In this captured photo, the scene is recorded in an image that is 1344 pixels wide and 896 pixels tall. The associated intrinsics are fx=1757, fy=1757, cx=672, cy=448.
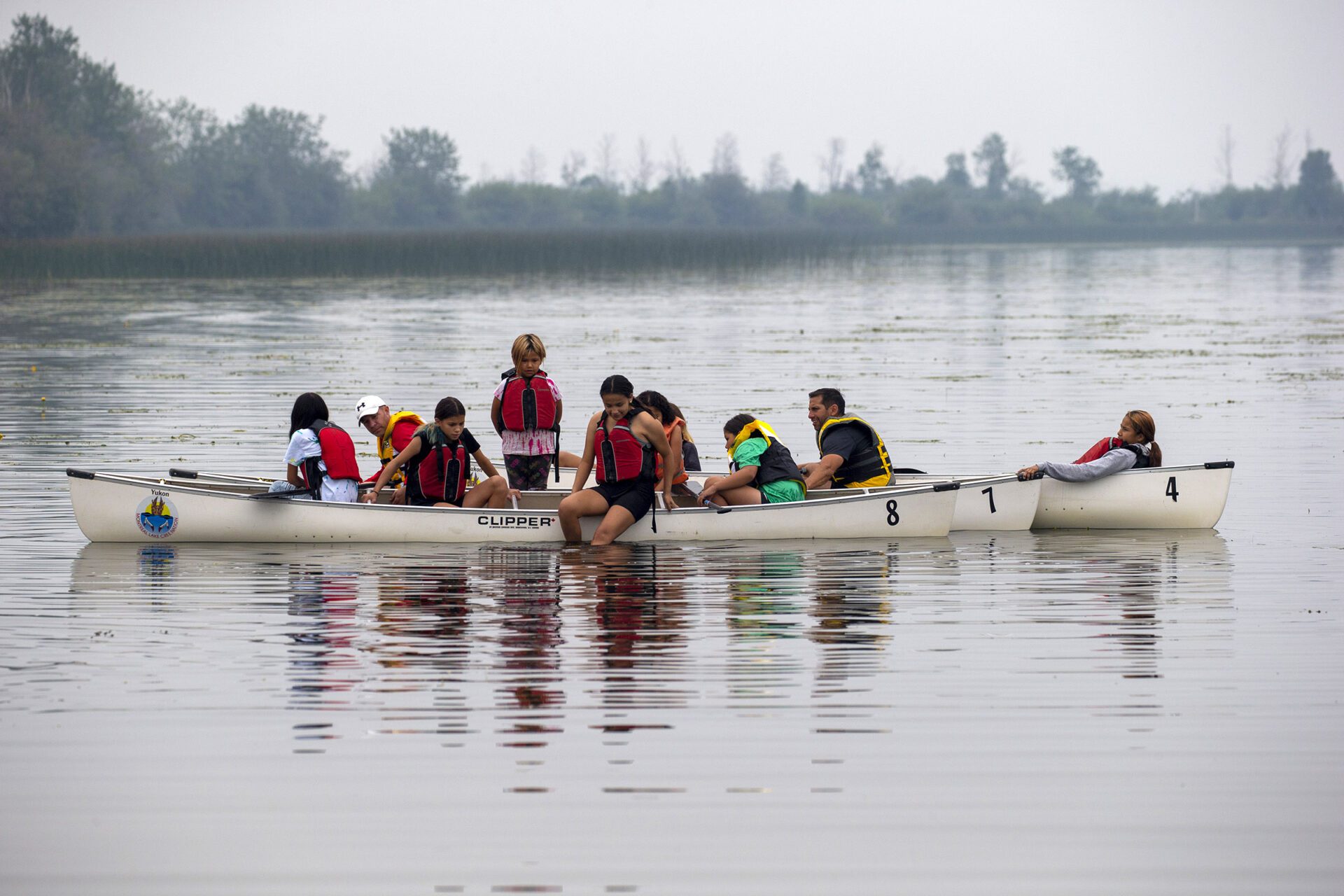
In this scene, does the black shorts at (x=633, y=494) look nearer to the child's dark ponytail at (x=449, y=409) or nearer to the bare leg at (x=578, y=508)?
the bare leg at (x=578, y=508)

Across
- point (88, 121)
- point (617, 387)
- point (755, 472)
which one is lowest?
point (755, 472)

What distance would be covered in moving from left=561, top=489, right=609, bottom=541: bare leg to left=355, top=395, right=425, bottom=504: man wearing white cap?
1254 millimetres

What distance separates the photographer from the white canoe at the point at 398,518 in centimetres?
1263

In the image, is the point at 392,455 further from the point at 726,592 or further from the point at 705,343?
the point at 705,343

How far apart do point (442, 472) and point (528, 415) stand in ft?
2.53

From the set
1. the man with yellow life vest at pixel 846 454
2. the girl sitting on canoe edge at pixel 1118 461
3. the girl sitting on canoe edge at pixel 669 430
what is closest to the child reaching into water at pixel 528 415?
the girl sitting on canoe edge at pixel 669 430

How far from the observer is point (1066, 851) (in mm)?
6195

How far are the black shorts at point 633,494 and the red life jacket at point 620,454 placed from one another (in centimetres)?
5

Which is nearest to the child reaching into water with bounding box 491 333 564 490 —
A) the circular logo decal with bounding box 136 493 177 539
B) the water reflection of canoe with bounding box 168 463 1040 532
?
the water reflection of canoe with bounding box 168 463 1040 532

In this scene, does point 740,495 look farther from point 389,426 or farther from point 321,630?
point 321,630

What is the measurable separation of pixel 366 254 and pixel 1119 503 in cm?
7517

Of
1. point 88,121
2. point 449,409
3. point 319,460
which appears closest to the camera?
point 449,409

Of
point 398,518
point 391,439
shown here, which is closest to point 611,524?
point 398,518

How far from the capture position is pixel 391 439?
1300 cm
